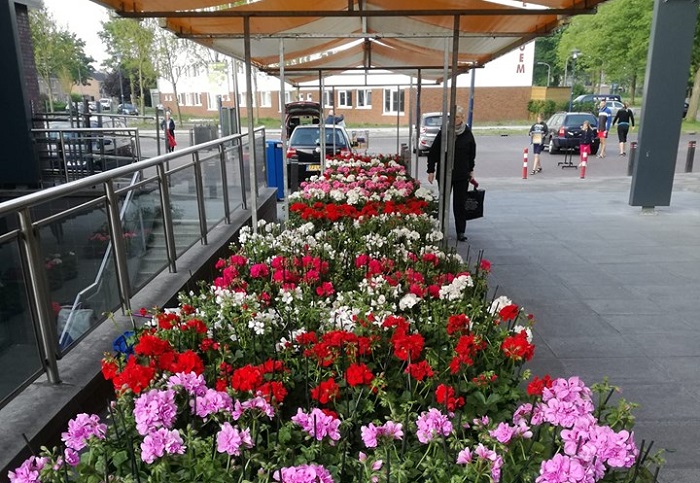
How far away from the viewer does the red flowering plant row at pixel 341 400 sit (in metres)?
1.75

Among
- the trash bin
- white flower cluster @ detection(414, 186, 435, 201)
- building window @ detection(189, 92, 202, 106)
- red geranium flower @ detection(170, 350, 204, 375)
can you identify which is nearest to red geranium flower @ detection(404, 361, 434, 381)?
red geranium flower @ detection(170, 350, 204, 375)

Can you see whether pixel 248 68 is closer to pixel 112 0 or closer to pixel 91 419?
pixel 112 0

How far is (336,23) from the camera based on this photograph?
6074 millimetres

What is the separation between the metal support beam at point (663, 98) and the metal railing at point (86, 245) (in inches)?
268

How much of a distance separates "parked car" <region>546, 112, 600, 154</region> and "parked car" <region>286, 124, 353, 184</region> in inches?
361

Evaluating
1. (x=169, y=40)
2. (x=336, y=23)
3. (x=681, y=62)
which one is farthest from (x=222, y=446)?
(x=169, y=40)

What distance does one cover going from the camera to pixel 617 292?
5820 millimetres

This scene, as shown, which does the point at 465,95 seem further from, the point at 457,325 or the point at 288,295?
the point at 457,325

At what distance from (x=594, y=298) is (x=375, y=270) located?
3238 mm

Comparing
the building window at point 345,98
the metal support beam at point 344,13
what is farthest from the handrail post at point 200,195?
the building window at point 345,98

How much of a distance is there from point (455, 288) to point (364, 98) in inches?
1615

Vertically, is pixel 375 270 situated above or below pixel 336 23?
below

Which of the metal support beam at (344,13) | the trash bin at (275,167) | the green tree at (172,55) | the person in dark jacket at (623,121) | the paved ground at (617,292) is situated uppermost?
the green tree at (172,55)

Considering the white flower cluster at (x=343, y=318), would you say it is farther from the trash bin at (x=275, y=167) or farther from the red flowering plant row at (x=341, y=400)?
the trash bin at (x=275, y=167)
